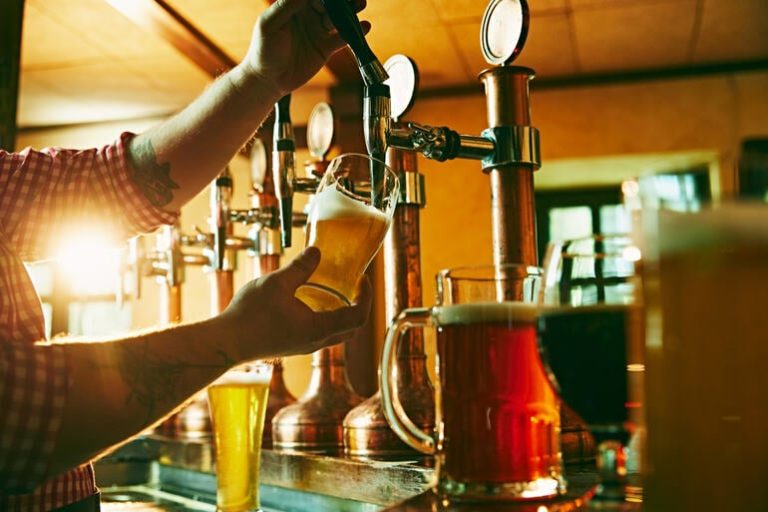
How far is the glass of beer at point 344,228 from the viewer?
1049 mm

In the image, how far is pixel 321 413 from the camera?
67.7 inches

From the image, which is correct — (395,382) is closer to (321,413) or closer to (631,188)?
(631,188)

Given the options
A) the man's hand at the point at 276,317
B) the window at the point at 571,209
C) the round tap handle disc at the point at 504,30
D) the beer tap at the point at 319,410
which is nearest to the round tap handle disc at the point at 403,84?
the round tap handle disc at the point at 504,30

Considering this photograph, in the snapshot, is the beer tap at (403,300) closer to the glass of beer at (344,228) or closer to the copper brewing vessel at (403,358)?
the copper brewing vessel at (403,358)

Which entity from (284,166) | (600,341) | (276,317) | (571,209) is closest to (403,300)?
(284,166)

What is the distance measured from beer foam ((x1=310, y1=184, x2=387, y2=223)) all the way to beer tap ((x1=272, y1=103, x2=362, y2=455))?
1.70 feet

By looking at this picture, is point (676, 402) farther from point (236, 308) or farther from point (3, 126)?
point (3, 126)

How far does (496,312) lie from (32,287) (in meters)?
0.76

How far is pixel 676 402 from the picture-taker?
0.62 metres

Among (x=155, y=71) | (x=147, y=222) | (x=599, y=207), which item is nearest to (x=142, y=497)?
(x=147, y=222)

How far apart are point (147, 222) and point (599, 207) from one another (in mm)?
5052

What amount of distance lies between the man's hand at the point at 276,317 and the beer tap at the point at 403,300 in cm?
35

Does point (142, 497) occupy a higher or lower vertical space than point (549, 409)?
lower

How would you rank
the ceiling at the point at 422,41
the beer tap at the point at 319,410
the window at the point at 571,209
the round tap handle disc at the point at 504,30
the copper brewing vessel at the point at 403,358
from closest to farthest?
the round tap handle disc at the point at 504,30 → the copper brewing vessel at the point at 403,358 → the beer tap at the point at 319,410 → the ceiling at the point at 422,41 → the window at the point at 571,209
